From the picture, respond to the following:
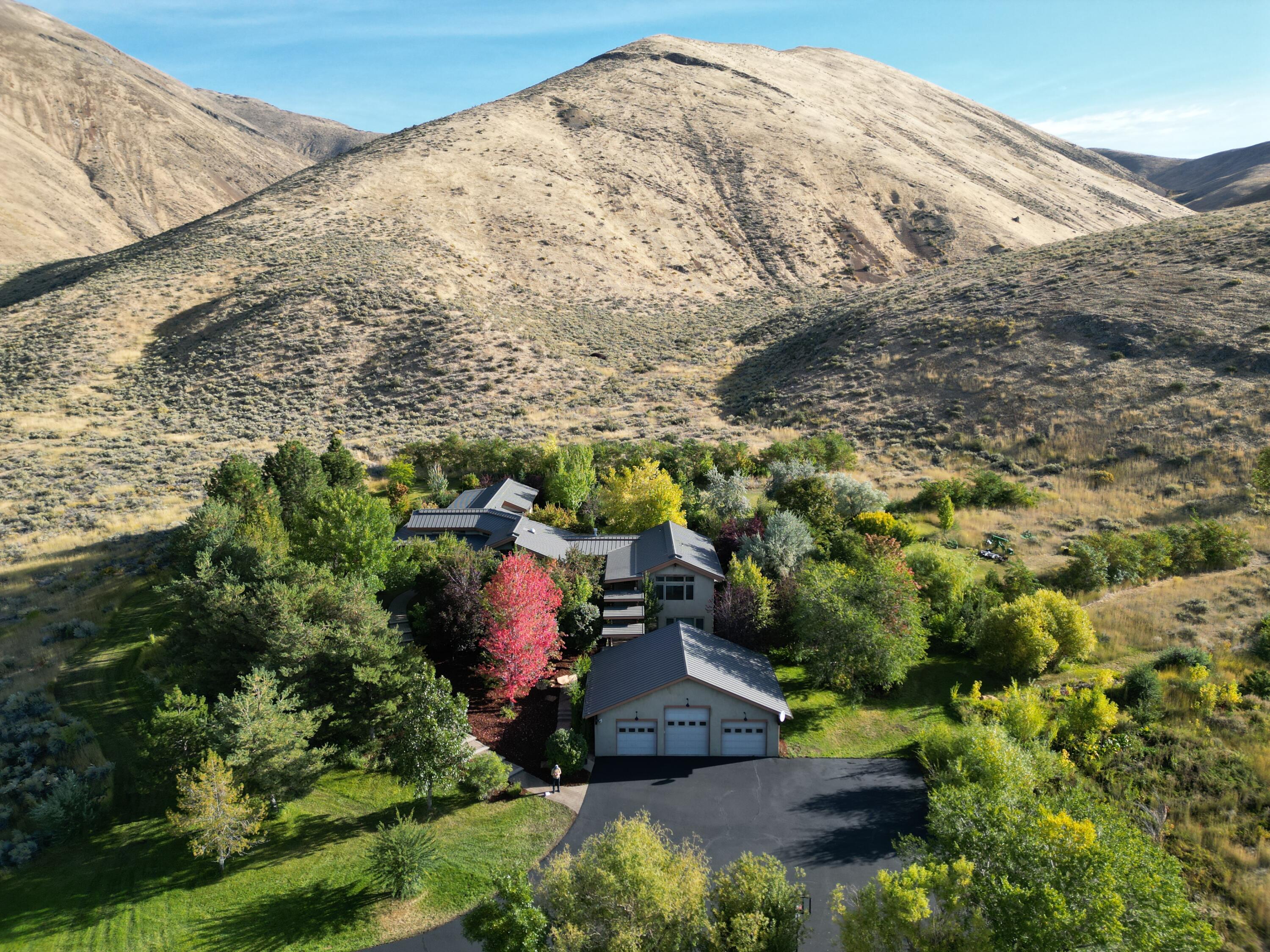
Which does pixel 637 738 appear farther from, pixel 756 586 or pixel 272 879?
pixel 272 879

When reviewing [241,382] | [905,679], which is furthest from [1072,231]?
[241,382]

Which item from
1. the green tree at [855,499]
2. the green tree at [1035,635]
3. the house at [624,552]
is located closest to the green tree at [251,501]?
the house at [624,552]

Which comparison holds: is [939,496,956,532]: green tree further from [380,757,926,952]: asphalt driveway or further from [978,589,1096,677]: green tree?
[380,757,926,952]: asphalt driveway

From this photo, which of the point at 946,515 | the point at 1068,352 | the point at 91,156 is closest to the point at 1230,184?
the point at 1068,352

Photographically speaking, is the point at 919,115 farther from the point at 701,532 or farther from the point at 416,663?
the point at 416,663

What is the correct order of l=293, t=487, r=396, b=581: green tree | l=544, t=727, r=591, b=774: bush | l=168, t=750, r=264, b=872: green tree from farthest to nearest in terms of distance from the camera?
l=293, t=487, r=396, b=581: green tree, l=544, t=727, r=591, b=774: bush, l=168, t=750, r=264, b=872: green tree

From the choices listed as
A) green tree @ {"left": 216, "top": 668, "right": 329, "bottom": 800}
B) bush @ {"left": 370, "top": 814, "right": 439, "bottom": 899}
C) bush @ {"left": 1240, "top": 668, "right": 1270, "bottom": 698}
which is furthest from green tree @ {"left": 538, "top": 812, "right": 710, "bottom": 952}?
bush @ {"left": 1240, "top": 668, "right": 1270, "bottom": 698}
